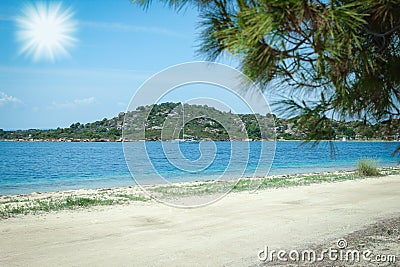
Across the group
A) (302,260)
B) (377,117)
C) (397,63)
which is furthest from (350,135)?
(302,260)

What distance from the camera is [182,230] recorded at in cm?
709

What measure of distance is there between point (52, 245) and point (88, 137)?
70.7 m

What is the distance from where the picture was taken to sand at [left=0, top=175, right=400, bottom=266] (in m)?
5.55

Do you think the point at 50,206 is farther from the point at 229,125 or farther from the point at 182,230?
the point at 229,125

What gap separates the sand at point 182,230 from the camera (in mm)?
5547
